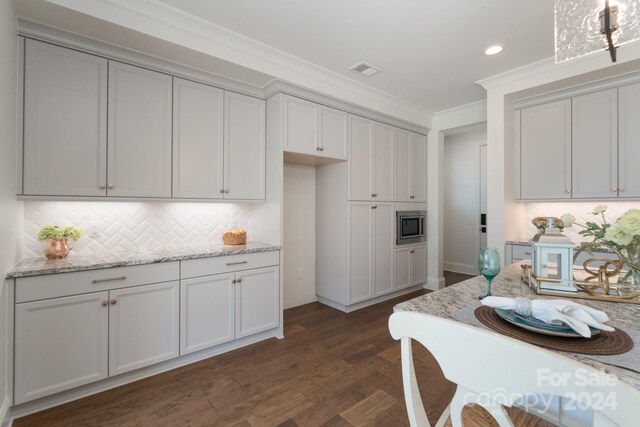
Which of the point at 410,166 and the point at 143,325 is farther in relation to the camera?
the point at 410,166

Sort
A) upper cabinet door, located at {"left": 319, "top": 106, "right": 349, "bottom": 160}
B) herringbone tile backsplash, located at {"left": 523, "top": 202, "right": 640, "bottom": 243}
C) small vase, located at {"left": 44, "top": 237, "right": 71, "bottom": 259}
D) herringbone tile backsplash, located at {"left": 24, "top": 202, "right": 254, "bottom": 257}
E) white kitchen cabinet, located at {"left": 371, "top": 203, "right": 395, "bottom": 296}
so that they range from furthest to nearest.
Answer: white kitchen cabinet, located at {"left": 371, "top": 203, "right": 395, "bottom": 296}
upper cabinet door, located at {"left": 319, "top": 106, "right": 349, "bottom": 160}
herringbone tile backsplash, located at {"left": 523, "top": 202, "right": 640, "bottom": 243}
herringbone tile backsplash, located at {"left": 24, "top": 202, "right": 254, "bottom": 257}
small vase, located at {"left": 44, "top": 237, "right": 71, "bottom": 259}

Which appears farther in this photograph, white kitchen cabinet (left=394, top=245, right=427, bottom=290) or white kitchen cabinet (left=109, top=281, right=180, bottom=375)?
white kitchen cabinet (left=394, top=245, right=427, bottom=290)

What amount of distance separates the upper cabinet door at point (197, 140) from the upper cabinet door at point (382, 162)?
1.95 m

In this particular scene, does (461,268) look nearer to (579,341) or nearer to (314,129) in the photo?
(314,129)

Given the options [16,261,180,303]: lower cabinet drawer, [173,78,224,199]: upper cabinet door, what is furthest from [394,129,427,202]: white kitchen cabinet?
[16,261,180,303]: lower cabinet drawer

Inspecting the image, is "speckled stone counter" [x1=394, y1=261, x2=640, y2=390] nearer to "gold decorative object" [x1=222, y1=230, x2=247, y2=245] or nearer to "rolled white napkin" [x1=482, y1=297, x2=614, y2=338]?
"rolled white napkin" [x1=482, y1=297, x2=614, y2=338]

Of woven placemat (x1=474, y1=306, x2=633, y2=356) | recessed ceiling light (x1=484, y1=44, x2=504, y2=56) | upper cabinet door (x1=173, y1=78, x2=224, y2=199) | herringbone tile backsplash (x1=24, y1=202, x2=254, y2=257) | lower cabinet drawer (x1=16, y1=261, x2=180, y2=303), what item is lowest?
lower cabinet drawer (x1=16, y1=261, x2=180, y2=303)

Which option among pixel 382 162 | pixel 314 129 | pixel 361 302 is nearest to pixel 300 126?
pixel 314 129

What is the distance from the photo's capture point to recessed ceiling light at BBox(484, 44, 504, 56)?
2.66 meters

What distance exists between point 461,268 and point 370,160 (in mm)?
3185

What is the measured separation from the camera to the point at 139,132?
237cm

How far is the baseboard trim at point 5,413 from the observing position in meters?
1.62

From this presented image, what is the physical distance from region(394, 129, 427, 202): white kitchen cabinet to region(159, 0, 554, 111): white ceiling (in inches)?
→ 42.3

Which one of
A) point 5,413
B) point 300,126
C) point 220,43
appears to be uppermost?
point 220,43
